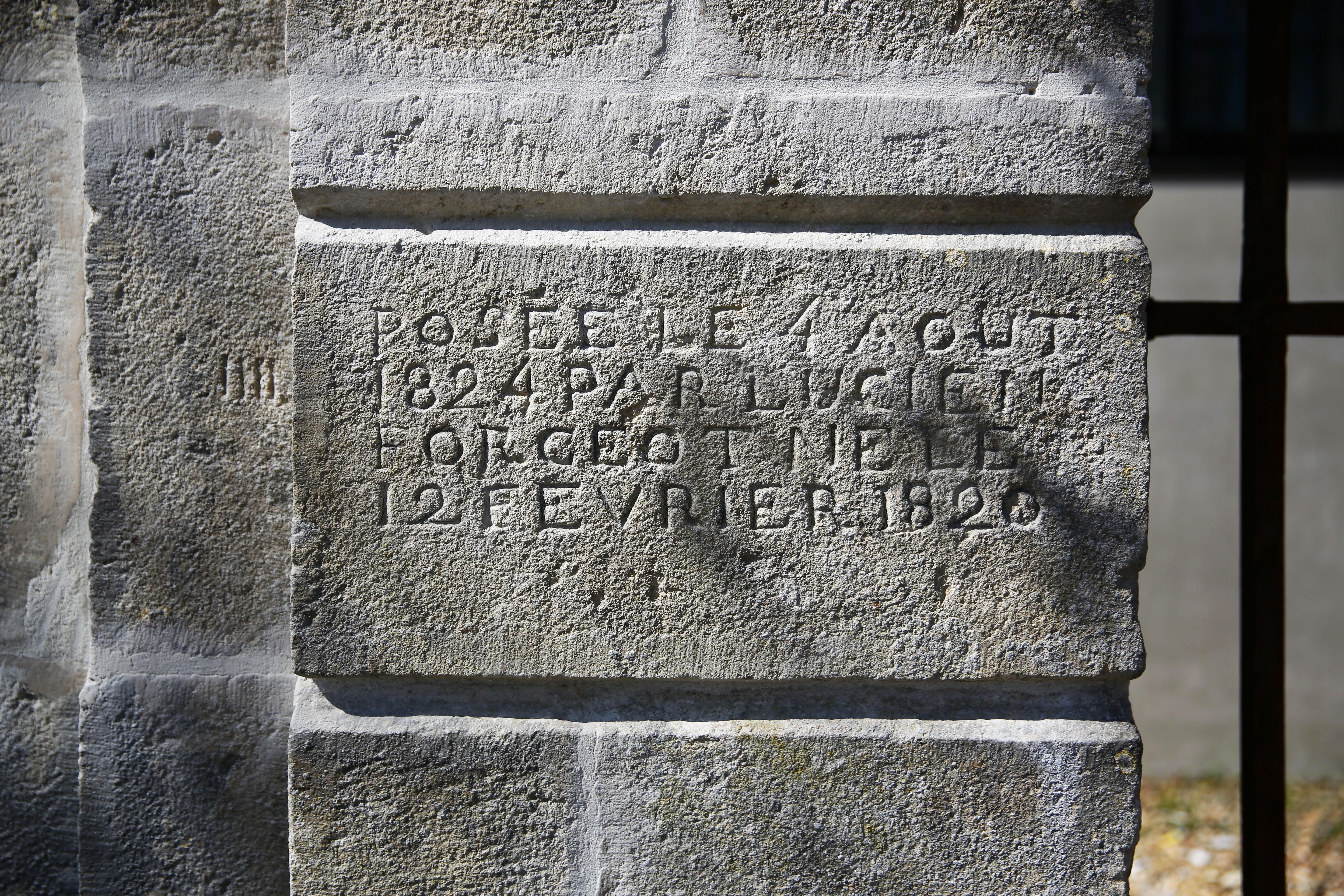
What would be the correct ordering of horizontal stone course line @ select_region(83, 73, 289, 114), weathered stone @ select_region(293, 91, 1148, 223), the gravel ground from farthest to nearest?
the gravel ground
horizontal stone course line @ select_region(83, 73, 289, 114)
weathered stone @ select_region(293, 91, 1148, 223)

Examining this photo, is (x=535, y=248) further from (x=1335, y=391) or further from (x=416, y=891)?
→ (x=1335, y=391)

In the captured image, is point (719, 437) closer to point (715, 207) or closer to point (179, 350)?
point (715, 207)

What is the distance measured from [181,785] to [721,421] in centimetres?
91

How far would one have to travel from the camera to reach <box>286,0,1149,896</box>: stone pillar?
111cm

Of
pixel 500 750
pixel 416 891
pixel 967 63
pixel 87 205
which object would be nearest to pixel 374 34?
pixel 87 205

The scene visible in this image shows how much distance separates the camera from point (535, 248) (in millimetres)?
1112

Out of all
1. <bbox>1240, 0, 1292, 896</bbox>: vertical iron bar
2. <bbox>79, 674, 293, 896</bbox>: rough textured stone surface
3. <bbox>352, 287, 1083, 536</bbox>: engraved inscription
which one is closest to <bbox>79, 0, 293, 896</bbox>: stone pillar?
<bbox>79, 674, 293, 896</bbox>: rough textured stone surface

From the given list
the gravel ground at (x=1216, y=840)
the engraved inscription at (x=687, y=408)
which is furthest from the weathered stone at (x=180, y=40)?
the gravel ground at (x=1216, y=840)

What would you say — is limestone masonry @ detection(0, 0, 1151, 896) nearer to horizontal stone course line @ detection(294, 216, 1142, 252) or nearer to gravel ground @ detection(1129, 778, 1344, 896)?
horizontal stone course line @ detection(294, 216, 1142, 252)

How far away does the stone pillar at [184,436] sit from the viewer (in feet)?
3.95

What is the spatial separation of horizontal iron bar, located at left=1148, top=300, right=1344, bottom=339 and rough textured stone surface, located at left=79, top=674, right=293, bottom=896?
1.34 m

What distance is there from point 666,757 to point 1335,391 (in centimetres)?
370

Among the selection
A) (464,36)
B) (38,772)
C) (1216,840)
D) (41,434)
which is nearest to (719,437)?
(464,36)

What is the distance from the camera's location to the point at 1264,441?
1250 millimetres
